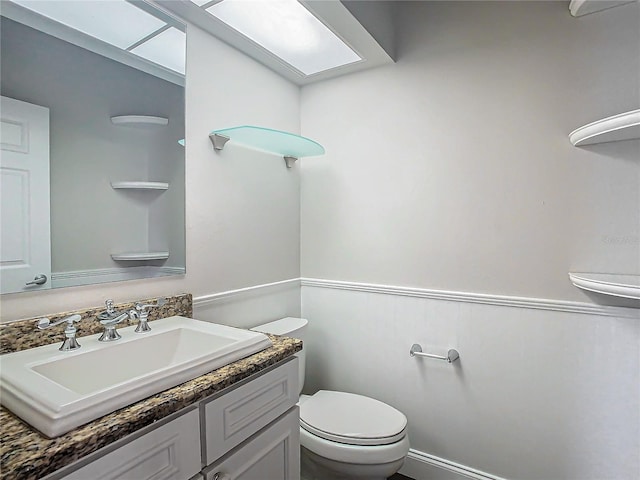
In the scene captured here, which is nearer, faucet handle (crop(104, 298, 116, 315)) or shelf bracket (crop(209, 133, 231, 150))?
faucet handle (crop(104, 298, 116, 315))

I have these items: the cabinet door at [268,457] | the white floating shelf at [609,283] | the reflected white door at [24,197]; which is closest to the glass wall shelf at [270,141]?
the reflected white door at [24,197]

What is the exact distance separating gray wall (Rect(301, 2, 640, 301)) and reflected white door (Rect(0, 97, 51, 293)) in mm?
1317

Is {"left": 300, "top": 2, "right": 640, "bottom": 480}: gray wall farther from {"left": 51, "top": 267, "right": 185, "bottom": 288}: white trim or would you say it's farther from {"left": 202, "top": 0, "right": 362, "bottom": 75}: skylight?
{"left": 51, "top": 267, "right": 185, "bottom": 288}: white trim

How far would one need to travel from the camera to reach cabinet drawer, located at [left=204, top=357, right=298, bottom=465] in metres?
0.94

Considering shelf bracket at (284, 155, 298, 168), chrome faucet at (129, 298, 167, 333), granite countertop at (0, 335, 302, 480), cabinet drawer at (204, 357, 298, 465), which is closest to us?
granite countertop at (0, 335, 302, 480)

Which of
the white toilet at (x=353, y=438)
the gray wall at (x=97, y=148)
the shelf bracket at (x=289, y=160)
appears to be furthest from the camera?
the shelf bracket at (x=289, y=160)

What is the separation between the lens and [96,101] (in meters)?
1.24

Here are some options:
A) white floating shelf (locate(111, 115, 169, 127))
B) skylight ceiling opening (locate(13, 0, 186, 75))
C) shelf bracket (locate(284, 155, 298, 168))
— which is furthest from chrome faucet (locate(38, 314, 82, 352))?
shelf bracket (locate(284, 155, 298, 168))

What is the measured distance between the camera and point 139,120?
4.48 feet

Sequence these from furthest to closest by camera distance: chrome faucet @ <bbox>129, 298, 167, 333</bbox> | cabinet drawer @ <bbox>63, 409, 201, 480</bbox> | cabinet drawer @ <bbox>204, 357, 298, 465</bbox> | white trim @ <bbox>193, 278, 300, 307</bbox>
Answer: white trim @ <bbox>193, 278, 300, 307</bbox>, chrome faucet @ <bbox>129, 298, 167, 333</bbox>, cabinet drawer @ <bbox>204, 357, 298, 465</bbox>, cabinet drawer @ <bbox>63, 409, 201, 480</bbox>

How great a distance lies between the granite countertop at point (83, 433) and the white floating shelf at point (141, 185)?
0.76 m

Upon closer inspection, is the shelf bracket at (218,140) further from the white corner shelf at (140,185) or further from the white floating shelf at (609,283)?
the white floating shelf at (609,283)

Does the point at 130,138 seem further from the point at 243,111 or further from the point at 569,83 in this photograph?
the point at 569,83

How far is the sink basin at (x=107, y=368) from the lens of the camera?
0.73 meters
